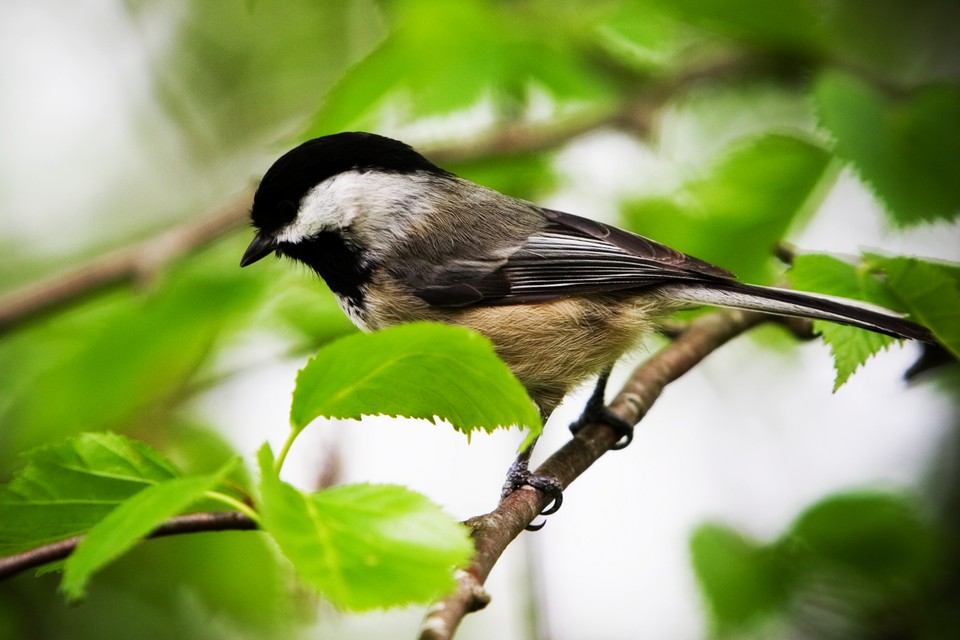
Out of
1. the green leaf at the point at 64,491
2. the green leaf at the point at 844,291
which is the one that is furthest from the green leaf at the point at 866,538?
the green leaf at the point at 64,491

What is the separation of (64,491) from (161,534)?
0.40ft

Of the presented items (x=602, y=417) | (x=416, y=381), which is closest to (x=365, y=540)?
(x=416, y=381)

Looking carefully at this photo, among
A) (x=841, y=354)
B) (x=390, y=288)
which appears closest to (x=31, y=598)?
(x=390, y=288)

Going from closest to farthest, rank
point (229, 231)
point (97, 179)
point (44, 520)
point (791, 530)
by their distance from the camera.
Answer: point (44, 520), point (791, 530), point (229, 231), point (97, 179)

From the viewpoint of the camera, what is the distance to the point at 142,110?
12.2 ft

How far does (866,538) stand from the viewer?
1866 millimetres

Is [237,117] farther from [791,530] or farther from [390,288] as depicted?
[791,530]

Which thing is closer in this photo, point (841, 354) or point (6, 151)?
point (841, 354)

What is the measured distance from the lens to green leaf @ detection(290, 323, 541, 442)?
84 cm

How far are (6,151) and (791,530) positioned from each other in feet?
11.2

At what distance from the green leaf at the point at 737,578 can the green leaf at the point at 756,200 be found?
62 centimetres

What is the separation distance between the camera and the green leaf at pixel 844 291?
1206 millimetres

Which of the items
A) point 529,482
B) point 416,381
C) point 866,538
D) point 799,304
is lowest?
point 416,381

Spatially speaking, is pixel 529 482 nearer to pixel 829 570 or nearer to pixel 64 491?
pixel 64 491
